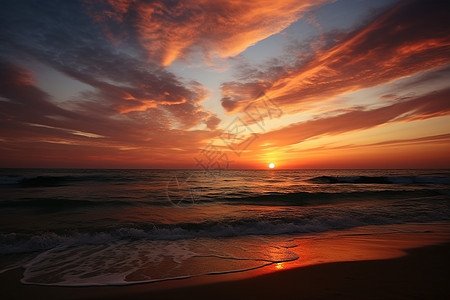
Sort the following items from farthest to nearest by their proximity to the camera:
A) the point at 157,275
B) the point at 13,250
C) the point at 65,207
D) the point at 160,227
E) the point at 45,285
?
the point at 65,207 < the point at 160,227 < the point at 13,250 < the point at 157,275 < the point at 45,285

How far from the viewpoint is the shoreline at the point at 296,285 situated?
298 cm

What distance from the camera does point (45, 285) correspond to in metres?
3.46

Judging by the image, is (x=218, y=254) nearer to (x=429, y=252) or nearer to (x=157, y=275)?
(x=157, y=275)

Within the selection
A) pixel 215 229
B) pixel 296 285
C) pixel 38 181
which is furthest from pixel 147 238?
pixel 38 181

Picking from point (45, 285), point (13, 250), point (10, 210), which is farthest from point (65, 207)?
point (45, 285)

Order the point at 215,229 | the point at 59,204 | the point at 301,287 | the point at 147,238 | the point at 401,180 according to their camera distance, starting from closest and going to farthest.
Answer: the point at 301,287 < the point at 147,238 < the point at 215,229 < the point at 59,204 < the point at 401,180

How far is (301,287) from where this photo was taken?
3189mm

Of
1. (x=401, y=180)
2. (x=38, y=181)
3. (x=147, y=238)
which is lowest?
(x=147, y=238)

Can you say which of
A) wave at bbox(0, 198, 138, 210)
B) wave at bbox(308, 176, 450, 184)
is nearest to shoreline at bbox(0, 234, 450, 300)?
wave at bbox(0, 198, 138, 210)

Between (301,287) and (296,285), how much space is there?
0.27 ft

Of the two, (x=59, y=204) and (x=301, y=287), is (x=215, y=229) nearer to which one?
(x=301, y=287)

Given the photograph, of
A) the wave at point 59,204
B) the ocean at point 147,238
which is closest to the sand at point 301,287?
the ocean at point 147,238

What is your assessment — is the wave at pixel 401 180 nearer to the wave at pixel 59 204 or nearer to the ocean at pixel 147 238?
the ocean at pixel 147 238

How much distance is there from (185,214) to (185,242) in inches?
146
